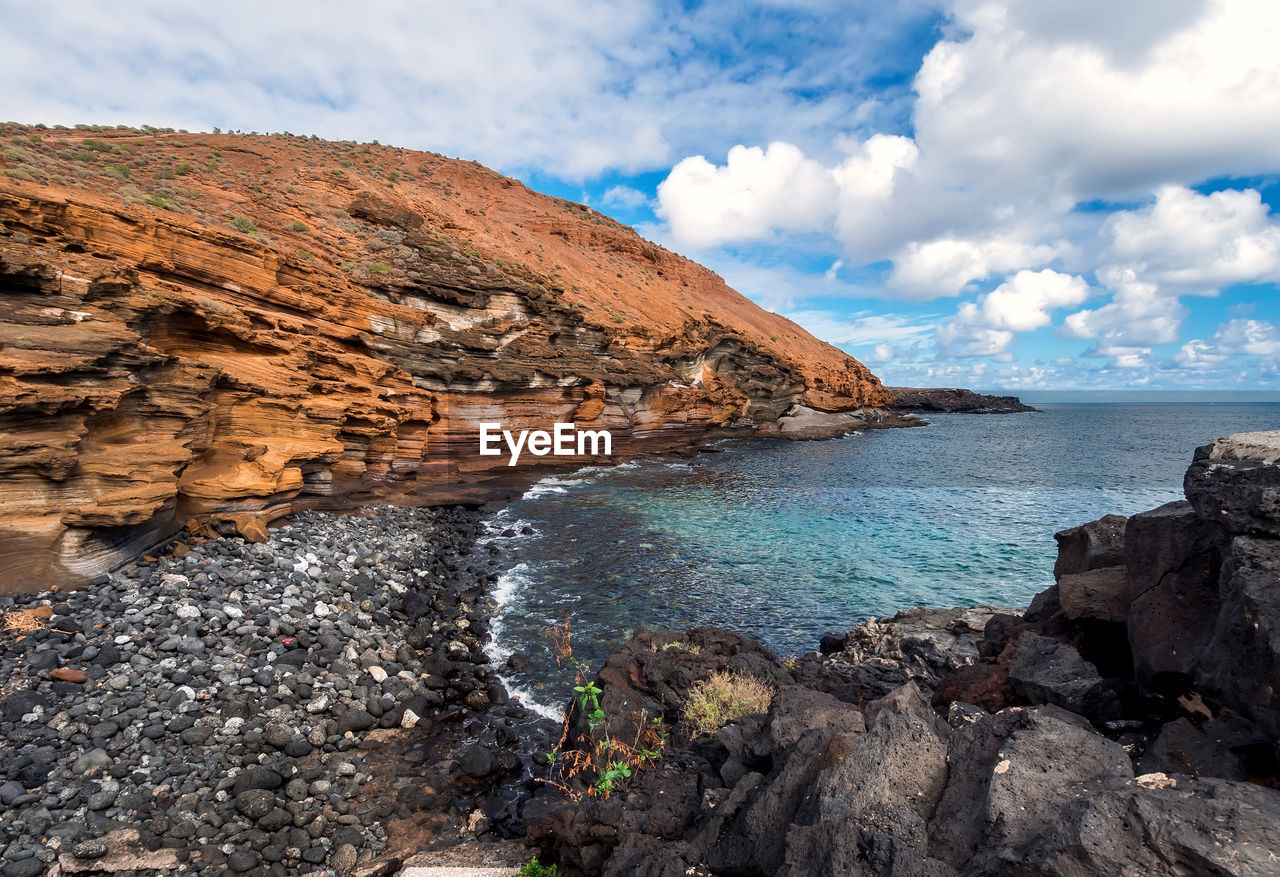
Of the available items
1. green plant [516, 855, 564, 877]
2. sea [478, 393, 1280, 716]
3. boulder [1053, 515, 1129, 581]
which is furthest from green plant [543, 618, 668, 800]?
boulder [1053, 515, 1129, 581]

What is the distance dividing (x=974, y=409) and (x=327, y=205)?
123m

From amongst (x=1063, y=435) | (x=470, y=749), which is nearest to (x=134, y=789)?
(x=470, y=749)

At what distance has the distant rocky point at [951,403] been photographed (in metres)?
113

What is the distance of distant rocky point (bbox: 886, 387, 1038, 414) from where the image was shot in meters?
113

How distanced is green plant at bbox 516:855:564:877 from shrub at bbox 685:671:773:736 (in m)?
2.55

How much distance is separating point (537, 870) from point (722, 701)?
334 cm

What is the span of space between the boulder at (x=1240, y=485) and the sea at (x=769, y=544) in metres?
9.72

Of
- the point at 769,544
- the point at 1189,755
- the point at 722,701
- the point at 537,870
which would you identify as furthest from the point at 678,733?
the point at 769,544

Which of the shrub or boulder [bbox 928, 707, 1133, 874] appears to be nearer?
boulder [bbox 928, 707, 1133, 874]

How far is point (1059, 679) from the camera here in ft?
17.6

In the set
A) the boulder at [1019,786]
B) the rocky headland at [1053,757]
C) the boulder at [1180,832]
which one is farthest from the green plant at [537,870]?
the boulder at [1180,832]

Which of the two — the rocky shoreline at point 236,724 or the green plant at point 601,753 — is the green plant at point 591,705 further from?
the rocky shoreline at point 236,724

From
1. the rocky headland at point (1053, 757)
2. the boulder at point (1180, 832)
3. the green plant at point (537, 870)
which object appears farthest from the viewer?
the green plant at point (537, 870)

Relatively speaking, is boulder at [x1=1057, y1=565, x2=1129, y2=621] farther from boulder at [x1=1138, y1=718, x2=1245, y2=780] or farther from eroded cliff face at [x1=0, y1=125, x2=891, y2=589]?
eroded cliff face at [x1=0, y1=125, x2=891, y2=589]
